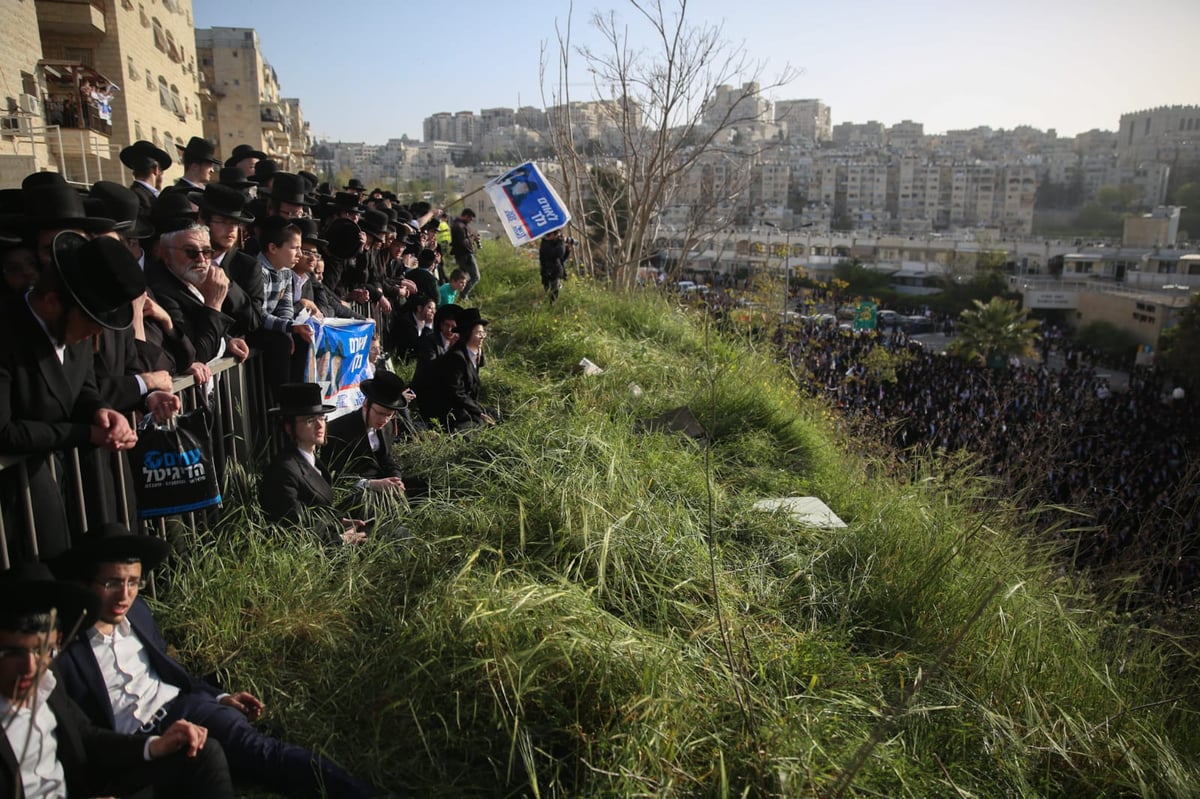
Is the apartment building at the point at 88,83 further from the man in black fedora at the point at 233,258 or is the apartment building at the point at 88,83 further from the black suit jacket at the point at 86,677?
the black suit jacket at the point at 86,677

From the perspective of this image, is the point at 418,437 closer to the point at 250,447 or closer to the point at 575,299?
the point at 250,447

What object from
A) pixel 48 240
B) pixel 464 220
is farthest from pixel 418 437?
pixel 464 220

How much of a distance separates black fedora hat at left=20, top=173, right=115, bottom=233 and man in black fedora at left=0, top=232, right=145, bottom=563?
270 millimetres

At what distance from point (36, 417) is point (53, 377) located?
133mm

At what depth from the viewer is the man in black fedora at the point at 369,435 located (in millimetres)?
4410

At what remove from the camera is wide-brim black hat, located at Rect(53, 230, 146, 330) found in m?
2.50

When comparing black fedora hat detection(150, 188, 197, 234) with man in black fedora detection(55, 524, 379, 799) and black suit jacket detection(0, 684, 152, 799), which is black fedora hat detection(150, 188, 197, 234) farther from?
black suit jacket detection(0, 684, 152, 799)

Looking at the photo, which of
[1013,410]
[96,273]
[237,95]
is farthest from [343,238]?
[237,95]

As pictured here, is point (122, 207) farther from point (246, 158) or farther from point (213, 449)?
point (246, 158)

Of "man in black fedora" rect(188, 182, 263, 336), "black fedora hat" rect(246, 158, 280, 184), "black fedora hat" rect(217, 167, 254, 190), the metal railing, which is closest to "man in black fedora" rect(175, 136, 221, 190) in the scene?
"black fedora hat" rect(217, 167, 254, 190)

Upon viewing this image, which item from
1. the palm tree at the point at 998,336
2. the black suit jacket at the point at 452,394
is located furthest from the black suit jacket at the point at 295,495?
the palm tree at the point at 998,336

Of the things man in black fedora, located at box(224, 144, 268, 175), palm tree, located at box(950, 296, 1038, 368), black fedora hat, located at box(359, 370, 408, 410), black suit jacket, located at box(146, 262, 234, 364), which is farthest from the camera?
palm tree, located at box(950, 296, 1038, 368)

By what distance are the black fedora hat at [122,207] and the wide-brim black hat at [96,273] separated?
863 millimetres

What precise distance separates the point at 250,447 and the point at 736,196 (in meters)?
11.0
